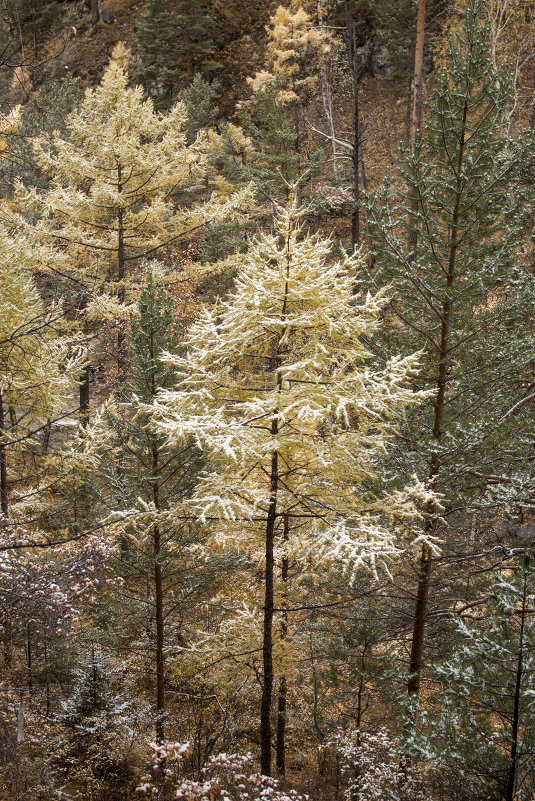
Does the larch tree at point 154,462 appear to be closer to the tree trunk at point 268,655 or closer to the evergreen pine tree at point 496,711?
the tree trunk at point 268,655

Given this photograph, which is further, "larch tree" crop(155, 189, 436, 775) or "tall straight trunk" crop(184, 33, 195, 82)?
"tall straight trunk" crop(184, 33, 195, 82)

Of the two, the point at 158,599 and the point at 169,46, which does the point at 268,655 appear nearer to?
the point at 158,599

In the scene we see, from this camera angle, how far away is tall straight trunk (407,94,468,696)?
6816 millimetres

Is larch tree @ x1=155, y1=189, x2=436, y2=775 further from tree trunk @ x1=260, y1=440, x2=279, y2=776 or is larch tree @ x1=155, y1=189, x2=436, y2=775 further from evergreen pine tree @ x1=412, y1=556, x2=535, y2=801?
evergreen pine tree @ x1=412, y1=556, x2=535, y2=801

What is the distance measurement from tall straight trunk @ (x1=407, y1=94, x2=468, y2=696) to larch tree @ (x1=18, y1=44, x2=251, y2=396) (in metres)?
7.06

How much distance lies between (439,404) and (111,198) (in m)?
8.50

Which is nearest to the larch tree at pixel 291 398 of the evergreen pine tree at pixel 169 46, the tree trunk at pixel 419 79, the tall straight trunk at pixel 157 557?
the tall straight trunk at pixel 157 557

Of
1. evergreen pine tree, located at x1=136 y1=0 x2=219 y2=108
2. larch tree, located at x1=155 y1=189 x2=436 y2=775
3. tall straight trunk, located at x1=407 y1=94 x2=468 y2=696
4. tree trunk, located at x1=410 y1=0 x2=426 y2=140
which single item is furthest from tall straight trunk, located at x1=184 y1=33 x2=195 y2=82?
larch tree, located at x1=155 y1=189 x2=436 y2=775

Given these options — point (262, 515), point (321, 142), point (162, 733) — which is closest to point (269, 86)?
point (321, 142)

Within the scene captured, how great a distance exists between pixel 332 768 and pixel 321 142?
31735 mm

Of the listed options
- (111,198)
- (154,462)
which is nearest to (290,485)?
(154,462)

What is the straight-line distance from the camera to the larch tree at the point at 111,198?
11.5 metres

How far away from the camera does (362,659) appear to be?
7.61 metres

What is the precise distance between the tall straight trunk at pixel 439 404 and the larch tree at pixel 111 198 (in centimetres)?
706
